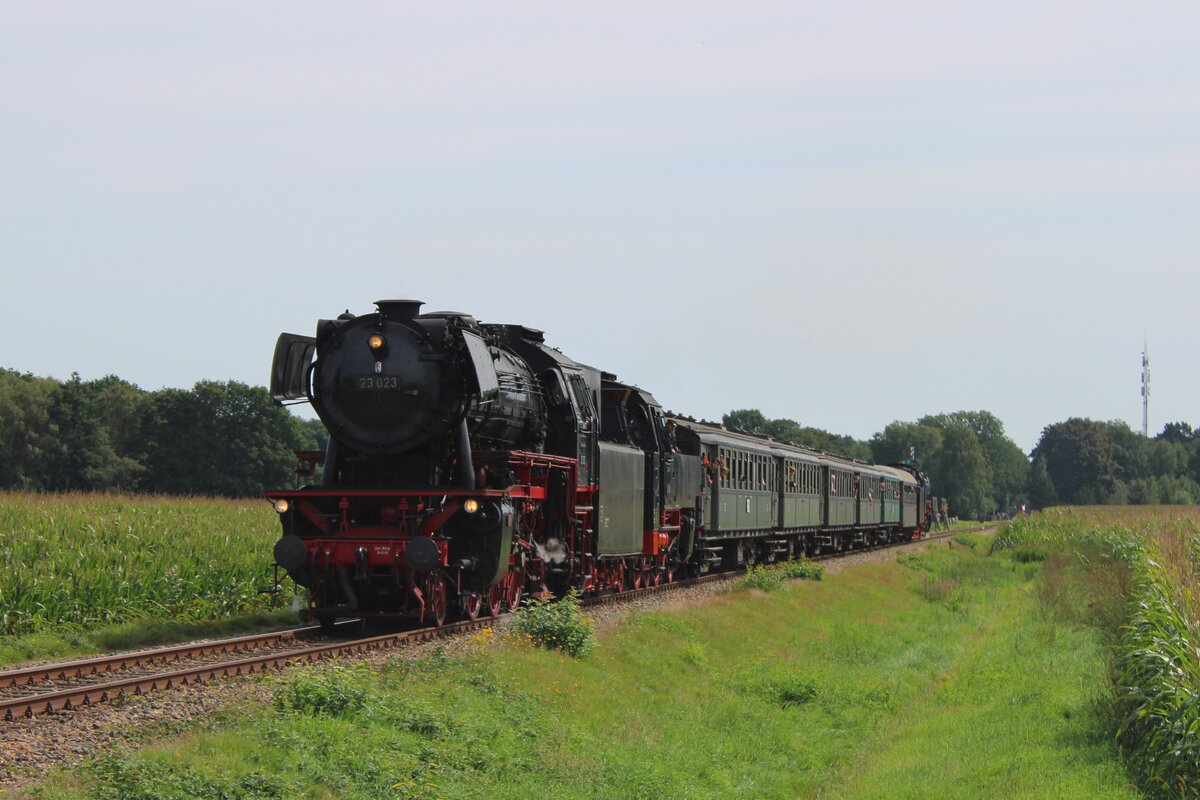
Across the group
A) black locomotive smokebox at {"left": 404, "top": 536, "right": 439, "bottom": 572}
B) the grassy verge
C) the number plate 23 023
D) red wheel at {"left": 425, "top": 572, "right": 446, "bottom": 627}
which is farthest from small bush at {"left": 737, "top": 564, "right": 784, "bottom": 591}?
black locomotive smokebox at {"left": 404, "top": 536, "right": 439, "bottom": 572}

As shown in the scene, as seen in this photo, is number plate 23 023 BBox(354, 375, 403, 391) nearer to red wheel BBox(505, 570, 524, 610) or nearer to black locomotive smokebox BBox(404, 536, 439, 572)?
black locomotive smokebox BBox(404, 536, 439, 572)

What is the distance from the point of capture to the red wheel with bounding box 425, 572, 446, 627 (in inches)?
652

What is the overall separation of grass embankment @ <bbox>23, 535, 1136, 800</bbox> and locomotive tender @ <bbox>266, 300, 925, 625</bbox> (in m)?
1.88

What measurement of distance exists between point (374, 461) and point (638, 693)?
491cm

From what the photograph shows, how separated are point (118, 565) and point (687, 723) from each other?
29.7 ft

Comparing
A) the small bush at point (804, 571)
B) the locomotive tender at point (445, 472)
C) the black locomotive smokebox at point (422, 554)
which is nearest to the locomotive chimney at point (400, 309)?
the locomotive tender at point (445, 472)

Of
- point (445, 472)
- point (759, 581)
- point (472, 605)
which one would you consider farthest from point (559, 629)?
point (759, 581)

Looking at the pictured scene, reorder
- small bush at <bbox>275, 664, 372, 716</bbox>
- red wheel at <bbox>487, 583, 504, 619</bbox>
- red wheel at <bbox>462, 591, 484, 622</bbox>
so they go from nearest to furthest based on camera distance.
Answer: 1. small bush at <bbox>275, 664, 372, 716</bbox>
2. red wheel at <bbox>462, 591, 484, 622</bbox>
3. red wheel at <bbox>487, 583, 504, 619</bbox>

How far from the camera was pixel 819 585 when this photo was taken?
3042 cm

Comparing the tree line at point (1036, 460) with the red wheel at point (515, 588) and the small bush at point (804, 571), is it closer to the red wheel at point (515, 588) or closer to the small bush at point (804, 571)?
the small bush at point (804, 571)

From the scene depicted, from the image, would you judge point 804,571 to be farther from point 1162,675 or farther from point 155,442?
point 155,442

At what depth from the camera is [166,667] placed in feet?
44.2

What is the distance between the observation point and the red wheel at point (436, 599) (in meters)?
16.6

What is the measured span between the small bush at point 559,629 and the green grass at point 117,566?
223 inches
